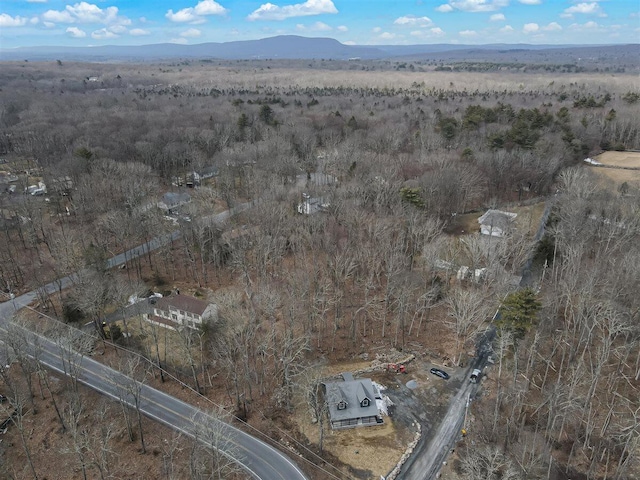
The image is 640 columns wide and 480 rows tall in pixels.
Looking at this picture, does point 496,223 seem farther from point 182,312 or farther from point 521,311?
point 182,312

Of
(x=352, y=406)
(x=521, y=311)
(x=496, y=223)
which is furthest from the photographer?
(x=496, y=223)

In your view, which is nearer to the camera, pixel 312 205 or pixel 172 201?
pixel 312 205

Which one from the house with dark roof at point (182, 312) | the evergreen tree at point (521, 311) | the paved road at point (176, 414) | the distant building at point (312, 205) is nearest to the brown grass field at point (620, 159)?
the distant building at point (312, 205)

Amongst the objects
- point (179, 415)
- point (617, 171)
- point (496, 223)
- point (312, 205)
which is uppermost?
point (617, 171)

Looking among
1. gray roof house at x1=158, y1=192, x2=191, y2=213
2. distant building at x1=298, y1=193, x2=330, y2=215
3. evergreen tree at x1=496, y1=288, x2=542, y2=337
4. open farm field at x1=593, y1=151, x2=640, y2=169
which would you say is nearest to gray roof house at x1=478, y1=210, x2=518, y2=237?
evergreen tree at x1=496, y1=288, x2=542, y2=337

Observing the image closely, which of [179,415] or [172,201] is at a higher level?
[172,201]

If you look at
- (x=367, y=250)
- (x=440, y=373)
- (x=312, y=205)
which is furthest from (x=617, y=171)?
(x=440, y=373)

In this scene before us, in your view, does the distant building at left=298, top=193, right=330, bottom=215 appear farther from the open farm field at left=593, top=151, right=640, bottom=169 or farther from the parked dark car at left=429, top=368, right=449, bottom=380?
the open farm field at left=593, top=151, right=640, bottom=169
